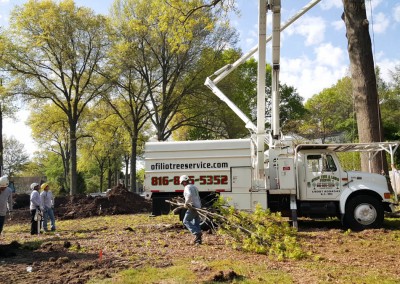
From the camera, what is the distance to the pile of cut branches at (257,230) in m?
8.38

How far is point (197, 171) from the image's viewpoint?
13125mm

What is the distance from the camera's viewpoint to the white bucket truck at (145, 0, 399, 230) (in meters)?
12.2

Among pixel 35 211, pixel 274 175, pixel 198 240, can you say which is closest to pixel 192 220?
pixel 198 240

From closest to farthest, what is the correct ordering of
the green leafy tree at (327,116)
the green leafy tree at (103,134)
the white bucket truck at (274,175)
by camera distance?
the white bucket truck at (274,175)
the green leafy tree at (103,134)
the green leafy tree at (327,116)

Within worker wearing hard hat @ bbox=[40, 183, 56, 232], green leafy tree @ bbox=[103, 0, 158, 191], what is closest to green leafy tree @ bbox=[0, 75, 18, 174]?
green leafy tree @ bbox=[103, 0, 158, 191]

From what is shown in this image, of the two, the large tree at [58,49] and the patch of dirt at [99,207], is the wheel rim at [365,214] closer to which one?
the patch of dirt at [99,207]

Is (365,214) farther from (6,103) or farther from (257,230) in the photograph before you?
(6,103)

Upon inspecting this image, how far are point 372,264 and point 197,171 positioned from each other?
6655 millimetres

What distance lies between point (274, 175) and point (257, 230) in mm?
3867

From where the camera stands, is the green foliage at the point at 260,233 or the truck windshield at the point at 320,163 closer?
the green foliage at the point at 260,233

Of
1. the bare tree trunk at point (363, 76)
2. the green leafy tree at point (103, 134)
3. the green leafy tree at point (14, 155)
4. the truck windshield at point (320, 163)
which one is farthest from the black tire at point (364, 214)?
the green leafy tree at point (14, 155)

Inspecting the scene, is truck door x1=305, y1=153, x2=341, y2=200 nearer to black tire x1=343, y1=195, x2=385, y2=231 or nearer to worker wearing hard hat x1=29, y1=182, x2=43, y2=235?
black tire x1=343, y1=195, x2=385, y2=231

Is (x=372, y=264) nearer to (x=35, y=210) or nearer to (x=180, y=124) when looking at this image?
(x=35, y=210)

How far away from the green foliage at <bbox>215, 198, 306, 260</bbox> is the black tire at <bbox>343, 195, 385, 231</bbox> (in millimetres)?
2683
